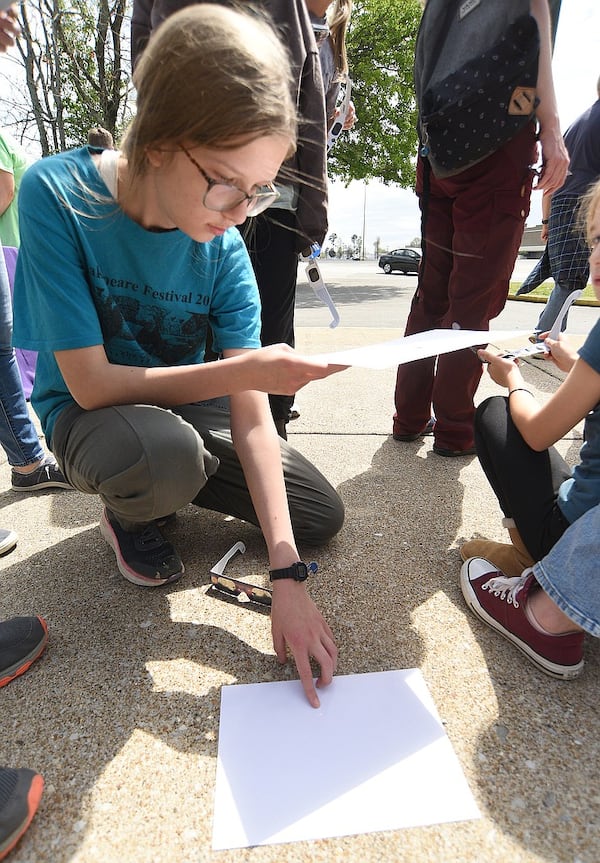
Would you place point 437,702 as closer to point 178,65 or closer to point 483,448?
point 483,448

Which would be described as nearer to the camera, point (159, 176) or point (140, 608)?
point (159, 176)

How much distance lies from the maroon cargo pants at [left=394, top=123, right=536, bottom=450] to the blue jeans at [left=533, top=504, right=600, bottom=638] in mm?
1159

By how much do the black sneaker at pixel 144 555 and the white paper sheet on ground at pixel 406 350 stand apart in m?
0.74

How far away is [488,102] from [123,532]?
1803 mm

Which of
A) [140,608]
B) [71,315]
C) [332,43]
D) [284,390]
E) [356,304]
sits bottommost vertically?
[356,304]

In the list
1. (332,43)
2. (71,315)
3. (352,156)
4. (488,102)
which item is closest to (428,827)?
(71,315)

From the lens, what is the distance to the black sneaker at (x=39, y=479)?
Result: 1989 millimetres

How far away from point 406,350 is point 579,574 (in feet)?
1.82

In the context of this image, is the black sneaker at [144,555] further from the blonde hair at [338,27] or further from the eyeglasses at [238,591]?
the blonde hair at [338,27]

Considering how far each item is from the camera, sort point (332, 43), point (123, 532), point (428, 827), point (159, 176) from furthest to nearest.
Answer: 1. point (332, 43)
2. point (123, 532)
3. point (159, 176)
4. point (428, 827)

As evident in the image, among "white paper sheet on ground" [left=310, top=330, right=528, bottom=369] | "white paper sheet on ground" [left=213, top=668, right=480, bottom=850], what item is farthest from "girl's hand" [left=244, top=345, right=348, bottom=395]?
"white paper sheet on ground" [left=213, top=668, right=480, bottom=850]

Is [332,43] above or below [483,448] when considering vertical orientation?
above

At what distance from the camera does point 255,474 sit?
1312 mm

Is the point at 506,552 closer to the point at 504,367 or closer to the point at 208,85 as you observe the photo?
the point at 504,367
